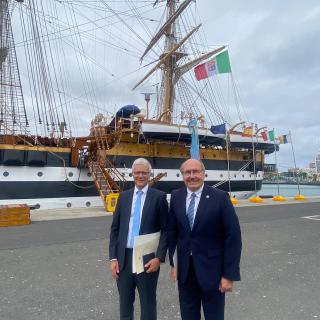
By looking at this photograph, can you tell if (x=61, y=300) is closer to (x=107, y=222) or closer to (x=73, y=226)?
(x=73, y=226)

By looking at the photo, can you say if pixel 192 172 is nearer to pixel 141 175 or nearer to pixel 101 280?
pixel 141 175

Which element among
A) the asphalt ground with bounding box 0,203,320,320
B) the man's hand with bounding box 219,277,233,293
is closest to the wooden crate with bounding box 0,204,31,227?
the asphalt ground with bounding box 0,203,320,320

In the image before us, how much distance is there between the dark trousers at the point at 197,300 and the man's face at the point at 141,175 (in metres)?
0.80

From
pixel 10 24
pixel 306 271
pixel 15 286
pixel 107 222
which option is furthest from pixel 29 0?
pixel 306 271

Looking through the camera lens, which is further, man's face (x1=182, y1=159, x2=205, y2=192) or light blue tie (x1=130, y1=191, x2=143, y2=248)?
light blue tie (x1=130, y1=191, x2=143, y2=248)

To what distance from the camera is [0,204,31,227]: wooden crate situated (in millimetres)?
10148

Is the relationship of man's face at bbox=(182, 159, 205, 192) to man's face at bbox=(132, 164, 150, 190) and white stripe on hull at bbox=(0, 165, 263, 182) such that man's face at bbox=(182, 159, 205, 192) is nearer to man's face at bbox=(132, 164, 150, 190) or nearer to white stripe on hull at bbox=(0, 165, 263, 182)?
man's face at bbox=(132, 164, 150, 190)

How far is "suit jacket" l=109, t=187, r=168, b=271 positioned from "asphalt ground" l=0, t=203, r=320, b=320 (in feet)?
3.35

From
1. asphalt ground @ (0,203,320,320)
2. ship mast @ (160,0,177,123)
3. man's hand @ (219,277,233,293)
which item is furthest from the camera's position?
ship mast @ (160,0,177,123)

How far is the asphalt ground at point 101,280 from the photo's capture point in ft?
11.5

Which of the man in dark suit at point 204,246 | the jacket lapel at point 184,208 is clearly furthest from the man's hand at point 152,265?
the jacket lapel at point 184,208

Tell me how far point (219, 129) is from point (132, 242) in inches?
698

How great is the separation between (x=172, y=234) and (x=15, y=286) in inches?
113

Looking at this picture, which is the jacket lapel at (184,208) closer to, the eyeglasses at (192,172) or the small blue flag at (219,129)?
the eyeglasses at (192,172)
